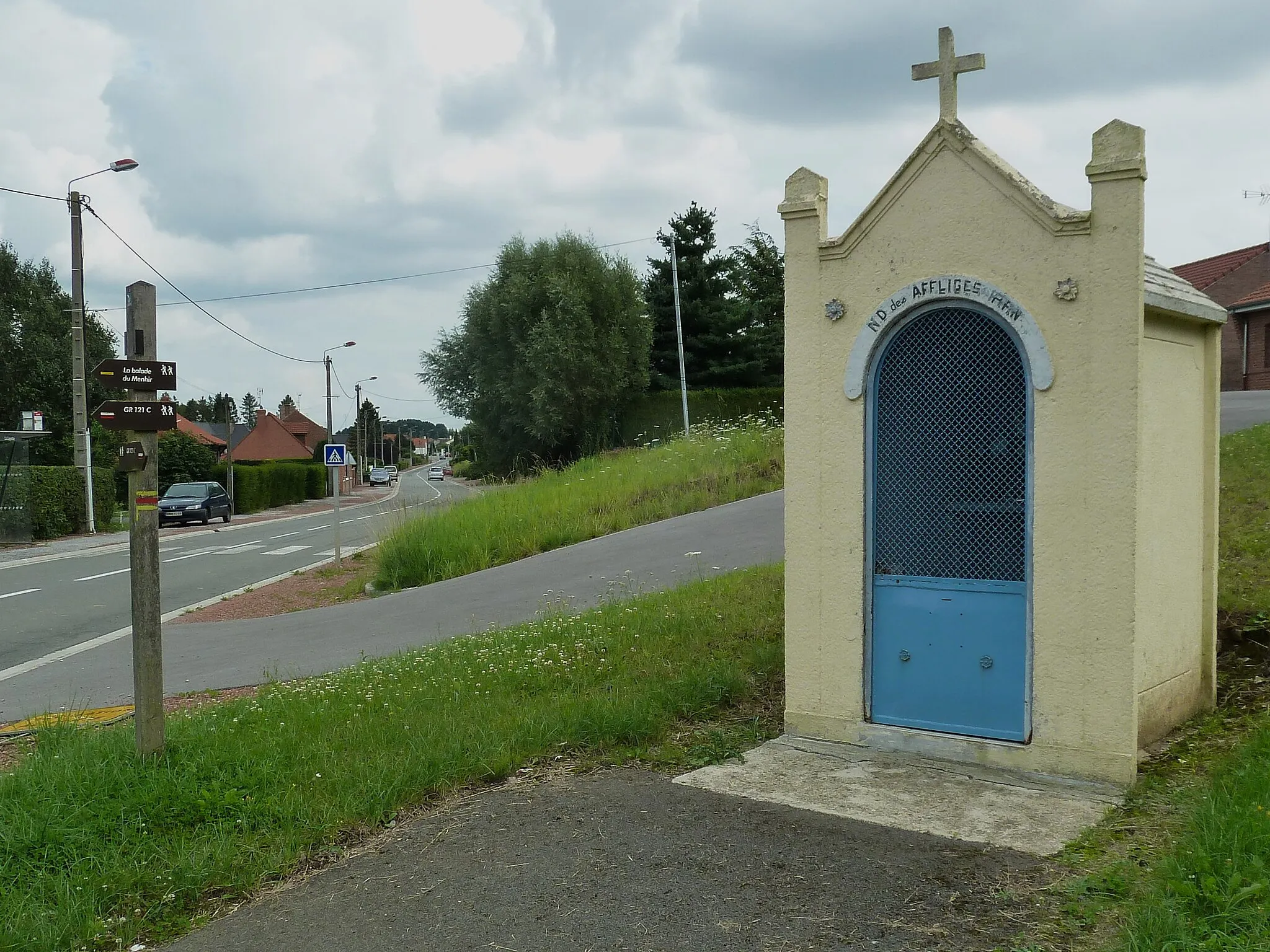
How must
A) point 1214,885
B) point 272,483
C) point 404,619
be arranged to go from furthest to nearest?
point 272,483, point 404,619, point 1214,885

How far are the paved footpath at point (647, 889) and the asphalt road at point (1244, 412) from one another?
14.5 meters

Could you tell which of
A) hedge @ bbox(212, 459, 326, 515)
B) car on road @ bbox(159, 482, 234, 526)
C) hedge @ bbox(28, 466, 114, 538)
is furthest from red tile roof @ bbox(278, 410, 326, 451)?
hedge @ bbox(28, 466, 114, 538)

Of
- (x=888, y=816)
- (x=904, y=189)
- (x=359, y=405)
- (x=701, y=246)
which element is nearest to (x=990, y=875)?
(x=888, y=816)

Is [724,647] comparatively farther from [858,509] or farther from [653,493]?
[653,493]

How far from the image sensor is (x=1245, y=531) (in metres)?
9.43

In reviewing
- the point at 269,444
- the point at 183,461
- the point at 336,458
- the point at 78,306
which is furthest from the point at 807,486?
the point at 269,444

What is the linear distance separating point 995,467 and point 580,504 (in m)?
14.6

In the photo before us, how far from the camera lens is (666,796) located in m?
5.46

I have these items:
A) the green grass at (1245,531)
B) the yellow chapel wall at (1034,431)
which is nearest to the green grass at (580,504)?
the green grass at (1245,531)

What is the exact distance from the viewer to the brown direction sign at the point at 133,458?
5621mm

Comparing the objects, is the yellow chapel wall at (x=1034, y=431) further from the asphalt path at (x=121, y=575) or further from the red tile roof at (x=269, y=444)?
the red tile roof at (x=269, y=444)

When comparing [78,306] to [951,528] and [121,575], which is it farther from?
[951,528]

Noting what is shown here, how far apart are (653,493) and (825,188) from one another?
49.9 feet

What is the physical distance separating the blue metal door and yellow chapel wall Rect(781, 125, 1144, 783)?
0.14 metres
